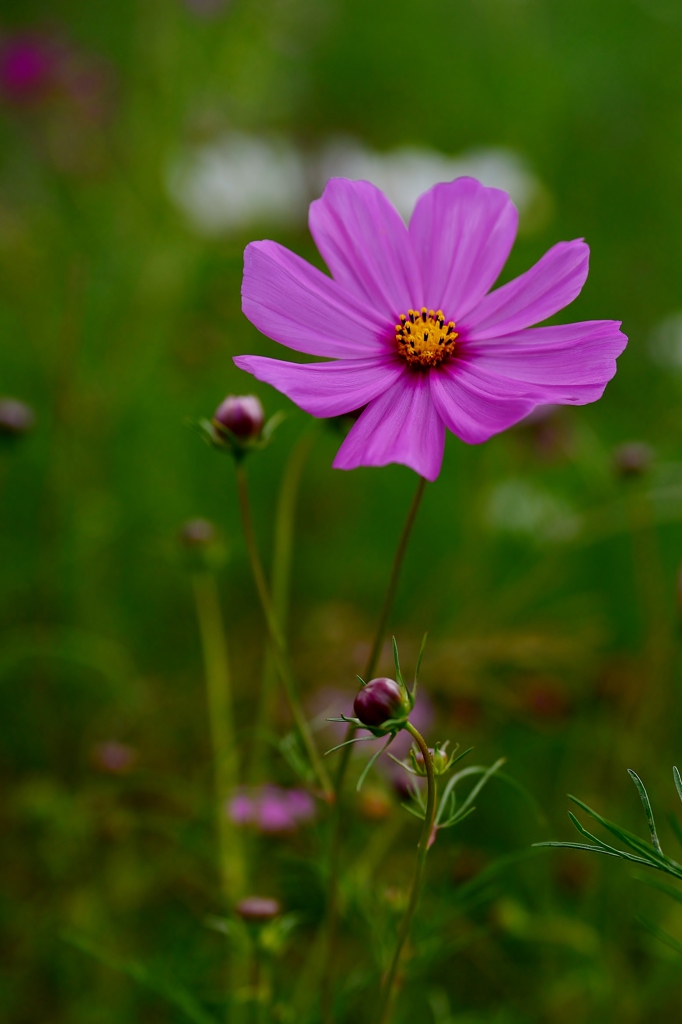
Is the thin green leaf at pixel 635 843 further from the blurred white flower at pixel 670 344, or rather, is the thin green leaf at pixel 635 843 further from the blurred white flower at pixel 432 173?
the blurred white flower at pixel 432 173

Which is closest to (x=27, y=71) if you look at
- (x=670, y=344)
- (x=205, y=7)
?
(x=205, y=7)

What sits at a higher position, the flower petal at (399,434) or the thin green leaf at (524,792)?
the flower petal at (399,434)

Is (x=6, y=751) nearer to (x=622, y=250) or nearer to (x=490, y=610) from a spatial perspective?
(x=490, y=610)

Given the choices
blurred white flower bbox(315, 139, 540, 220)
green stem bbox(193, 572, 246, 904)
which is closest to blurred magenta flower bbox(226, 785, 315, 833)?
green stem bbox(193, 572, 246, 904)

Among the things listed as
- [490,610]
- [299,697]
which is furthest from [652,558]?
[299,697]

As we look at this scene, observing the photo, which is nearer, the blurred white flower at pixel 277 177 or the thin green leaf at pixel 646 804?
the thin green leaf at pixel 646 804

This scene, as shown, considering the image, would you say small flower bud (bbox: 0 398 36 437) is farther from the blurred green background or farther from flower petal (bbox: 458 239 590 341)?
flower petal (bbox: 458 239 590 341)

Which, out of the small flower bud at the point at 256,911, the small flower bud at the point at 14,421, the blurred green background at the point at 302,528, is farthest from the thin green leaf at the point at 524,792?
the small flower bud at the point at 14,421
